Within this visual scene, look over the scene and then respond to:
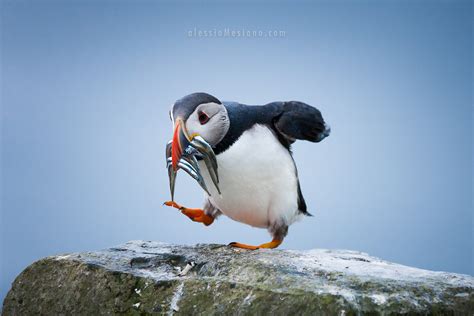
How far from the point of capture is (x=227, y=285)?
11.2 ft

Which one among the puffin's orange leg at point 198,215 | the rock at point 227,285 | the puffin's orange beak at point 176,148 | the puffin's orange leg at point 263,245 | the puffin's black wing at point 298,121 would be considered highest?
the puffin's black wing at point 298,121

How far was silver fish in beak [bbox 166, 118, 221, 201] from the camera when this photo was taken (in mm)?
3717

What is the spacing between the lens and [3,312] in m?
4.07

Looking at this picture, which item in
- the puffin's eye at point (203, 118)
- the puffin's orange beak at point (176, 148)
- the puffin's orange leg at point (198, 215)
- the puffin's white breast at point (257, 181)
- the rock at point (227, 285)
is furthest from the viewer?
the puffin's orange leg at point (198, 215)

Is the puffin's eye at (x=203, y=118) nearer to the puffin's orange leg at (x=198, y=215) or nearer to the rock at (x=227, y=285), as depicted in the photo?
the rock at (x=227, y=285)

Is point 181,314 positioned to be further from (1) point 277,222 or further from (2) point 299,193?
(2) point 299,193

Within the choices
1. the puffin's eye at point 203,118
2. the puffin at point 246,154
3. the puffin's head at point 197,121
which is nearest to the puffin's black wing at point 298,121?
the puffin at point 246,154

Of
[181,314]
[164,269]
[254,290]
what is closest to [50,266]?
[164,269]

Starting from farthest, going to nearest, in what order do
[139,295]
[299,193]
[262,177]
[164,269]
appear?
[299,193] < [262,177] < [164,269] < [139,295]

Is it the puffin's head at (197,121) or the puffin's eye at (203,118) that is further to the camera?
the puffin's eye at (203,118)

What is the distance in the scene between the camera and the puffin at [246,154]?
12.5 feet

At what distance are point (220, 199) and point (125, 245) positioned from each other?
786mm

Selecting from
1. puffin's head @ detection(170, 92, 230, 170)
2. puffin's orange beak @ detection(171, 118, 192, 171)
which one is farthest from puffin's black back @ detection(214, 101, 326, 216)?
puffin's orange beak @ detection(171, 118, 192, 171)

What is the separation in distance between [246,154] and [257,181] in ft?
0.63
